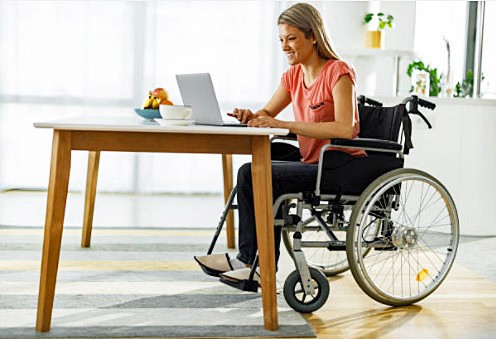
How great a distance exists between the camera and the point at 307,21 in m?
3.18

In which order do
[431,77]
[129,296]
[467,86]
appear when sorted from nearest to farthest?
1. [129,296]
2. [431,77]
3. [467,86]

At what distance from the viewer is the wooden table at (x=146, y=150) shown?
8.52ft

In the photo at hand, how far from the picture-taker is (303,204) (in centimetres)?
304

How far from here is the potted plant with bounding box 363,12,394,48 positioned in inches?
198

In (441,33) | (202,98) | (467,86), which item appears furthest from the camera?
(441,33)

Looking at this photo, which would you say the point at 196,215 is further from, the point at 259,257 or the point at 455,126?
the point at 259,257

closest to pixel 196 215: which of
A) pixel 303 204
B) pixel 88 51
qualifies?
pixel 88 51

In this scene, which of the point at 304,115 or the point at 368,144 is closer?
the point at 368,144

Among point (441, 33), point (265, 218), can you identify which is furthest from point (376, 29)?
point (265, 218)

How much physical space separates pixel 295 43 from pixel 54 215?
1.15 m

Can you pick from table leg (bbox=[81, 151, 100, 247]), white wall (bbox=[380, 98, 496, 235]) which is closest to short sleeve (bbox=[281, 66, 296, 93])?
table leg (bbox=[81, 151, 100, 247])

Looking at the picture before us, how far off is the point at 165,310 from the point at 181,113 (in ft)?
2.27

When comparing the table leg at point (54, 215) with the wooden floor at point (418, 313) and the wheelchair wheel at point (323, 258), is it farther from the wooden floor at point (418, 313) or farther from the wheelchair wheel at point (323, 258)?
the wheelchair wheel at point (323, 258)

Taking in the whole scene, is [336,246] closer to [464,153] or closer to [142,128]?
[142,128]
